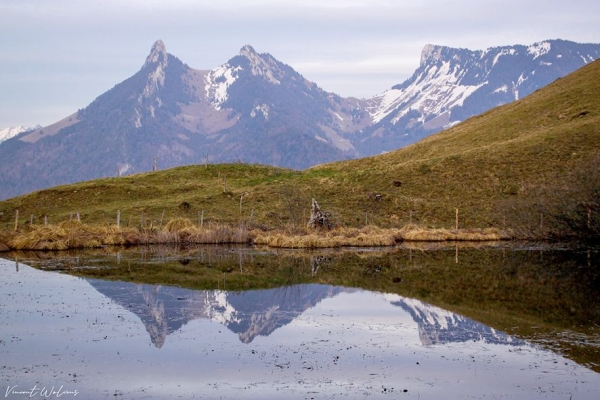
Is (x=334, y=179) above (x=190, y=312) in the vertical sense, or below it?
above

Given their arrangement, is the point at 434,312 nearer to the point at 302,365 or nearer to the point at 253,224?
the point at 302,365

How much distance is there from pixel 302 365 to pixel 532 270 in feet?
76.8

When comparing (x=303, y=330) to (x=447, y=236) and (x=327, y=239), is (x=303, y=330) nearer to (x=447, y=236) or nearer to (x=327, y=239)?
(x=327, y=239)

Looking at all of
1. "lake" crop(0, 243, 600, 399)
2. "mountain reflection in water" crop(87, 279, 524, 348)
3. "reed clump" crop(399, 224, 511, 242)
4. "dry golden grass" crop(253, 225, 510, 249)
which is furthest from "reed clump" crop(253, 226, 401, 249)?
"mountain reflection in water" crop(87, 279, 524, 348)

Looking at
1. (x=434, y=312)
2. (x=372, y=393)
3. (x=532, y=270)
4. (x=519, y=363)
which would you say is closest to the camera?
(x=372, y=393)

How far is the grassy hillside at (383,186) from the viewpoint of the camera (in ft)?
259

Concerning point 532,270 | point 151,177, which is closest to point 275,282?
point 532,270

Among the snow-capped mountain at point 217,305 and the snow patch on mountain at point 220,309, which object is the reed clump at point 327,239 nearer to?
the snow-capped mountain at point 217,305

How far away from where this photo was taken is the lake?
763 inches

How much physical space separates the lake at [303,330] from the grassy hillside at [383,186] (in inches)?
1107

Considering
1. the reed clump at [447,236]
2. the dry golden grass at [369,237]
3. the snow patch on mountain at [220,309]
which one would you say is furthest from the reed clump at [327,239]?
the snow patch on mountain at [220,309]

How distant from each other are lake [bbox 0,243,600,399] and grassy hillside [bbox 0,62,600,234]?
28126 millimetres

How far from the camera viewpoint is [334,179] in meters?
93.8

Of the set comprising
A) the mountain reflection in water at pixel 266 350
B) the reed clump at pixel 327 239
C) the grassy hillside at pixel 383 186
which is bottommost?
the mountain reflection in water at pixel 266 350
